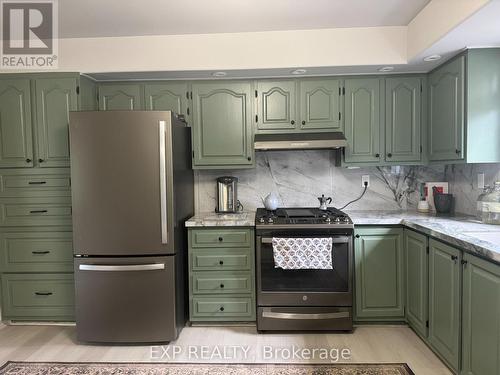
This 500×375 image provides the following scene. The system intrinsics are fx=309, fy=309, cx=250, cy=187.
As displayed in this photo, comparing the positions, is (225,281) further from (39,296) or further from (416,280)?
(39,296)

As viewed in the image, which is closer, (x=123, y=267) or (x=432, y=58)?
(x=123, y=267)

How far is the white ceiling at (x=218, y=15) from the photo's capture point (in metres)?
2.11

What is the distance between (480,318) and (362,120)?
1.72 meters

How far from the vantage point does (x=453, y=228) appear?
2.06m

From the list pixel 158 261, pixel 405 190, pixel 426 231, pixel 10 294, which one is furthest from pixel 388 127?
pixel 10 294

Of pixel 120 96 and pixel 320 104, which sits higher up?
pixel 120 96

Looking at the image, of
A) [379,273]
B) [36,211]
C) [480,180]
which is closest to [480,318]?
[379,273]

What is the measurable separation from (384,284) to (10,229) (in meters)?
3.14

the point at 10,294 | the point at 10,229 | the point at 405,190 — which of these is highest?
the point at 405,190

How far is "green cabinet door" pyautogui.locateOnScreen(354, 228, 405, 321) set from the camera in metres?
2.49

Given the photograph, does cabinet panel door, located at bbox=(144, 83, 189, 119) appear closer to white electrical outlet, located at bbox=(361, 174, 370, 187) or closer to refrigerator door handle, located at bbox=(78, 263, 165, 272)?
refrigerator door handle, located at bbox=(78, 263, 165, 272)

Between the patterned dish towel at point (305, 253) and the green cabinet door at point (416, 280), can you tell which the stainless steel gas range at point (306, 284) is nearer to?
the patterned dish towel at point (305, 253)

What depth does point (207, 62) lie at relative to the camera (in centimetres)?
258

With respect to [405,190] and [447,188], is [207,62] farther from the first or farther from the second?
[447,188]
